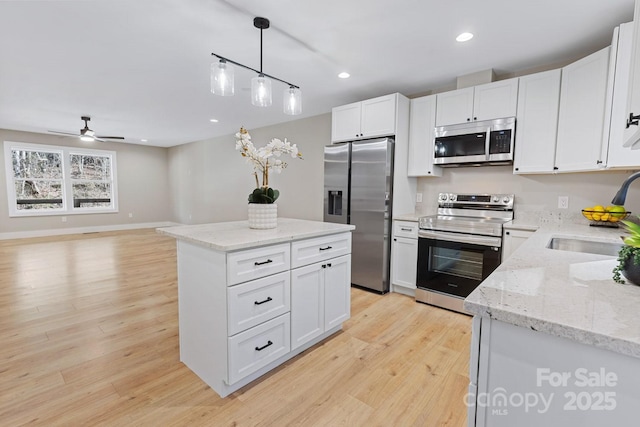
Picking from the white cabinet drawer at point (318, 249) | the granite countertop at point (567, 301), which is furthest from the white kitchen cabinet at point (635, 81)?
the white cabinet drawer at point (318, 249)

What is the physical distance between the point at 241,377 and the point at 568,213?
314 centimetres

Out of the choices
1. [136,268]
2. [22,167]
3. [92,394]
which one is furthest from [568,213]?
[22,167]

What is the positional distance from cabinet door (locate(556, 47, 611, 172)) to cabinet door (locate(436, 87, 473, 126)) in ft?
2.43

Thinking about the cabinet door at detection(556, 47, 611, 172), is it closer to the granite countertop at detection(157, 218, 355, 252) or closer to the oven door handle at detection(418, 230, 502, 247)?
the oven door handle at detection(418, 230, 502, 247)

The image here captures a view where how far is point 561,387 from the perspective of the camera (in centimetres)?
68

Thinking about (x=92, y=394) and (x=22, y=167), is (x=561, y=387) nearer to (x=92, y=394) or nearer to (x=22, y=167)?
(x=92, y=394)

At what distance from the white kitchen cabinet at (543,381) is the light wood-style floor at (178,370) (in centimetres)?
99

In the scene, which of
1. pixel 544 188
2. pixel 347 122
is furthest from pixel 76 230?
pixel 544 188

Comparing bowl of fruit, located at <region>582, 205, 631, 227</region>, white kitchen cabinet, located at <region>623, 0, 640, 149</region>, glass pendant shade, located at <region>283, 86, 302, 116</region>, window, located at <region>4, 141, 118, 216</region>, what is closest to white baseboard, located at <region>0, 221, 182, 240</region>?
window, located at <region>4, 141, 118, 216</region>

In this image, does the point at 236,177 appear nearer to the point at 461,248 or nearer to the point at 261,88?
the point at 261,88

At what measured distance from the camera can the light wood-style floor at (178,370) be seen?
1.58 meters

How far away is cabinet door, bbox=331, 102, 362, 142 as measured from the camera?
357 cm

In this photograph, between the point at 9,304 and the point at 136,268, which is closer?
the point at 9,304

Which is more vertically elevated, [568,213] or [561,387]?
[568,213]
